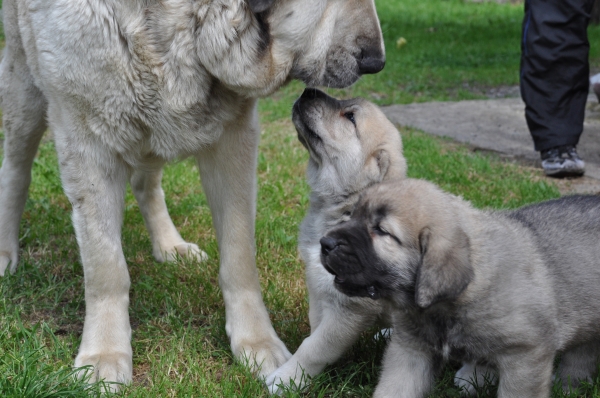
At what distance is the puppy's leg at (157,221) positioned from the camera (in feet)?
14.7

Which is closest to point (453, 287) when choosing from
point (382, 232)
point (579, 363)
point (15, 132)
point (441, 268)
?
point (441, 268)

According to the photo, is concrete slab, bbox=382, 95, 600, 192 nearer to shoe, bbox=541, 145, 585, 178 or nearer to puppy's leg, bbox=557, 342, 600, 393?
shoe, bbox=541, 145, 585, 178

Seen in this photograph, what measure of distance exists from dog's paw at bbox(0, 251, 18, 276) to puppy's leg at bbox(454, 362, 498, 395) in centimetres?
242

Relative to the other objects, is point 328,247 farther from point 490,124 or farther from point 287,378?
point 490,124

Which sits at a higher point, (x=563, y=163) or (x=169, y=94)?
(x=169, y=94)

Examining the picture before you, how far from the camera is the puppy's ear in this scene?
254 cm

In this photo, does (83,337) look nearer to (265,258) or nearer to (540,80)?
(265,258)

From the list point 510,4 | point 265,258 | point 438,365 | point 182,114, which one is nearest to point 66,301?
point 265,258

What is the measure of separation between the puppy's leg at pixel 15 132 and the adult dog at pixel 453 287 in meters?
2.07

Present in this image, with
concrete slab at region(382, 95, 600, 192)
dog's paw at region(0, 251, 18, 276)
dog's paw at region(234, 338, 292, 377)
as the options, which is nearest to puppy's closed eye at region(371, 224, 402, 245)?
dog's paw at region(234, 338, 292, 377)

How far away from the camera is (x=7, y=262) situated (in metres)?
4.19

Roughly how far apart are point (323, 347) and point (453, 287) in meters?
0.72

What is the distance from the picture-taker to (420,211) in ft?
8.85

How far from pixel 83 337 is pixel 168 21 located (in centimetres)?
135
